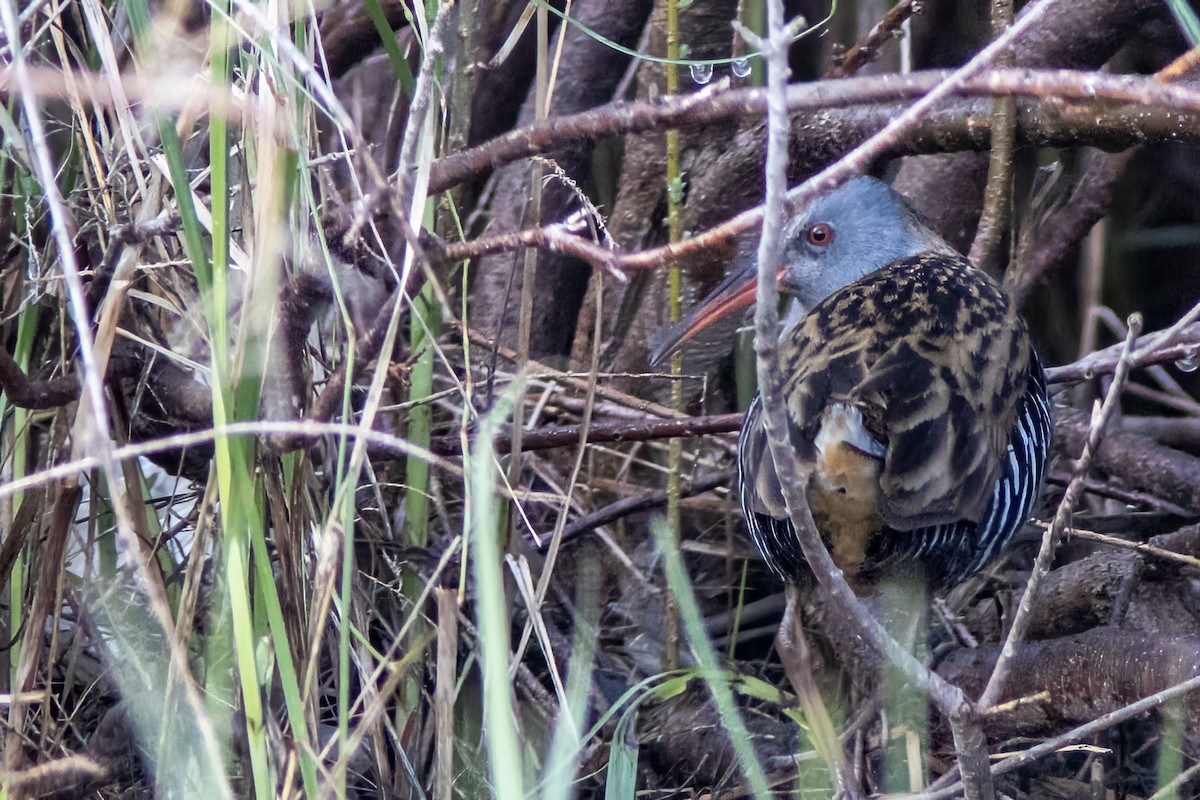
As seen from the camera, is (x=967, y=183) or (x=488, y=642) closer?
(x=488, y=642)

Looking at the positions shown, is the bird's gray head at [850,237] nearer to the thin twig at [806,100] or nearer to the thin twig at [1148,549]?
the thin twig at [1148,549]

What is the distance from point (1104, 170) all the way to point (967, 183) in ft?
1.20

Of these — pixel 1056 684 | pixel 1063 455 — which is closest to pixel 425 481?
pixel 1056 684

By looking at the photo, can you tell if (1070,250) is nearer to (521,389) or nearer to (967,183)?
(967,183)

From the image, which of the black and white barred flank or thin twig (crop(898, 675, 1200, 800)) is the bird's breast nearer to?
the black and white barred flank

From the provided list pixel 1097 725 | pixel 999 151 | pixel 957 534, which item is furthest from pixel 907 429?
pixel 999 151

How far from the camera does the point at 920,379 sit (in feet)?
7.43

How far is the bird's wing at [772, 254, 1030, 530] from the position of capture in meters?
2.12

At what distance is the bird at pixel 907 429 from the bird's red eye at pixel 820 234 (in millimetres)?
364

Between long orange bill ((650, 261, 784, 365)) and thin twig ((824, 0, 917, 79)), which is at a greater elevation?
thin twig ((824, 0, 917, 79))

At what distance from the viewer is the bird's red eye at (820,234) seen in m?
3.20

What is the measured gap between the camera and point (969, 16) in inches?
132

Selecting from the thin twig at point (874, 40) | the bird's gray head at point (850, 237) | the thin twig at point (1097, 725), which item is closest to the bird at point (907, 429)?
the bird's gray head at point (850, 237)

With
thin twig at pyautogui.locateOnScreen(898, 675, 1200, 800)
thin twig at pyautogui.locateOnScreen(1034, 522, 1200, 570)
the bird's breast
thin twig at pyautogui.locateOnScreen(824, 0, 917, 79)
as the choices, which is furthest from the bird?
thin twig at pyautogui.locateOnScreen(898, 675, 1200, 800)
